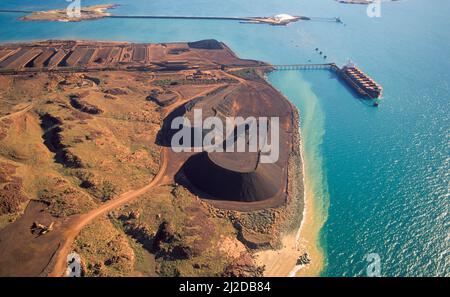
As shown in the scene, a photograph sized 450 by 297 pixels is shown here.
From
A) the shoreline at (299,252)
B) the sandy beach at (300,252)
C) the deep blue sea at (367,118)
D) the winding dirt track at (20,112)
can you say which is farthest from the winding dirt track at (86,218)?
the winding dirt track at (20,112)

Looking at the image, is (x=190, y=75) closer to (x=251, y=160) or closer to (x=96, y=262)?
(x=251, y=160)

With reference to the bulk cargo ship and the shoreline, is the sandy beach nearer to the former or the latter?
the shoreline

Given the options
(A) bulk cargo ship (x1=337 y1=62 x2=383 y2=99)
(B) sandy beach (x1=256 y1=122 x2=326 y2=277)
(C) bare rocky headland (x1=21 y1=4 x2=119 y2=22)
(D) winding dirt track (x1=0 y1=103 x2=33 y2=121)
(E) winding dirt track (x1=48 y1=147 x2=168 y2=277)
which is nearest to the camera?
(E) winding dirt track (x1=48 y1=147 x2=168 y2=277)

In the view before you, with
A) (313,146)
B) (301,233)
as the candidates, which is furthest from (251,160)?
(313,146)

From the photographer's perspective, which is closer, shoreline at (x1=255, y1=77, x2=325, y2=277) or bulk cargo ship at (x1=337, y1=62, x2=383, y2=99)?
shoreline at (x1=255, y1=77, x2=325, y2=277)

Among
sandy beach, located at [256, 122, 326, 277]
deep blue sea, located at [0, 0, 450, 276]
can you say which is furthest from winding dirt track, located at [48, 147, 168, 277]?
deep blue sea, located at [0, 0, 450, 276]

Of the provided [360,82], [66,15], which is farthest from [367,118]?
[66,15]
